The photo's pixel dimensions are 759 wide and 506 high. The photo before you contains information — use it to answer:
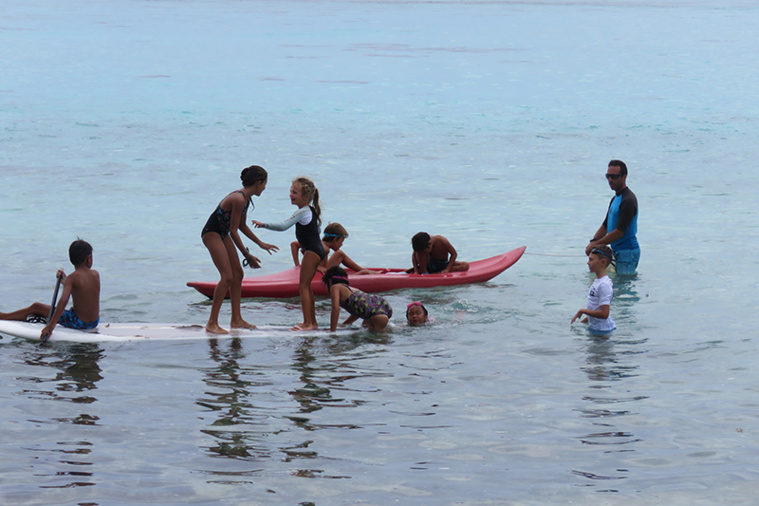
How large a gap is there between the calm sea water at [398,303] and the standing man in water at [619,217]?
0.69m

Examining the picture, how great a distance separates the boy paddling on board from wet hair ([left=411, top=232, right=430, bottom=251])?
4.22 metres

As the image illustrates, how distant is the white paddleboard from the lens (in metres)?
9.17

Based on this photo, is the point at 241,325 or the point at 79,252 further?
the point at 241,325

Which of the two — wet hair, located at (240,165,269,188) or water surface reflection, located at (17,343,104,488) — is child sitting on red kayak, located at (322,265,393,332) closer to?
wet hair, located at (240,165,269,188)

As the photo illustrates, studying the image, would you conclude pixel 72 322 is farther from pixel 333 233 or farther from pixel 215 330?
pixel 333 233

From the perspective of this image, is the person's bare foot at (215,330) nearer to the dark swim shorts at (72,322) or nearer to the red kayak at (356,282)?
the dark swim shorts at (72,322)

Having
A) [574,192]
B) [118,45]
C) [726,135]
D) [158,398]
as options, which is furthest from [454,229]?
[118,45]

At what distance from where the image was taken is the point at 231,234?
9180mm

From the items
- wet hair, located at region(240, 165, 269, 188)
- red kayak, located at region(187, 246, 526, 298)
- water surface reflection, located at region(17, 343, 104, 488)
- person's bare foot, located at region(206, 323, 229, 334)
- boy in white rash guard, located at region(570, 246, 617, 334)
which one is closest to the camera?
water surface reflection, located at region(17, 343, 104, 488)

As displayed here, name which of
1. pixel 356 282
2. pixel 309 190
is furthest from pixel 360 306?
pixel 356 282

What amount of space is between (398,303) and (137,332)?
11.0 ft

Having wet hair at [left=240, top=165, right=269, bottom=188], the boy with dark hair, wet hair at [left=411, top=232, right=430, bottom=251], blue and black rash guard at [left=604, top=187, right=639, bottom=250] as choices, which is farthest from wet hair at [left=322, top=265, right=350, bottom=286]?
blue and black rash guard at [left=604, top=187, right=639, bottom=250]

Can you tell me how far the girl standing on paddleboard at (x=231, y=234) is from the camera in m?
9.18

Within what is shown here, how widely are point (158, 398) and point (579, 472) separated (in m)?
3.52
